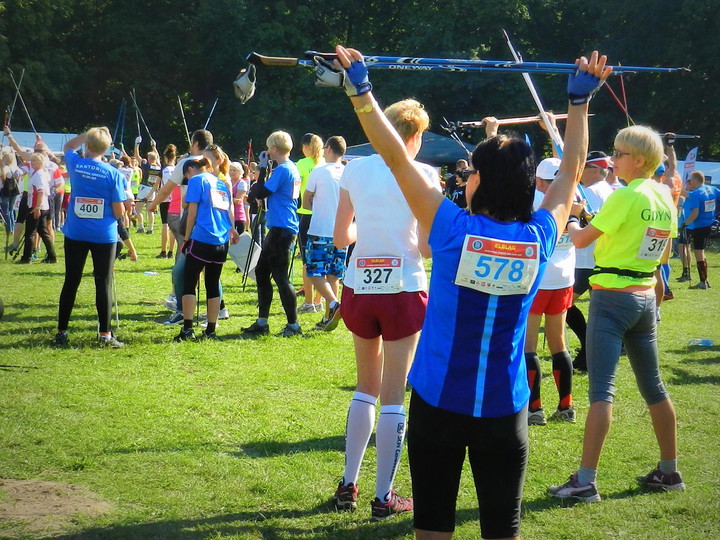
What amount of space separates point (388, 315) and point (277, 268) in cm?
489

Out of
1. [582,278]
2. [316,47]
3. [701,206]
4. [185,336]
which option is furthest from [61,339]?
[316,47]

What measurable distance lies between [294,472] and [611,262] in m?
2.24

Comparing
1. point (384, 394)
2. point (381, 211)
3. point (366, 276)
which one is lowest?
point (384, 394)

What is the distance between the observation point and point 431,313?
2.89m

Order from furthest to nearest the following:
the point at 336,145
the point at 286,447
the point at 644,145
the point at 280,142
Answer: the point at 336,145 → the point at 280,142 → the point at 286,447 → the point at 644,145

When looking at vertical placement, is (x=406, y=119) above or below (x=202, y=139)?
below

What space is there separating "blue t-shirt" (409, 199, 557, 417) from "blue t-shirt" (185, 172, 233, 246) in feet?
19.0

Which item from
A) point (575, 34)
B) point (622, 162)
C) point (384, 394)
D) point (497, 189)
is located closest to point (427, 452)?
point (497, 189)

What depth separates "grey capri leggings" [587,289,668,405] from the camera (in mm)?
4578

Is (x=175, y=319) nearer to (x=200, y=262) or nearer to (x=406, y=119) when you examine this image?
(x=200, y=262)

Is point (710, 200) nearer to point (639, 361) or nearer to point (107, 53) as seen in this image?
point (639, 361)

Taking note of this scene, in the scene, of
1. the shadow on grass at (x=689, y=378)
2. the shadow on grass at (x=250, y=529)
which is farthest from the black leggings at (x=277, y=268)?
the shadow on grass at (x=250, y=529)

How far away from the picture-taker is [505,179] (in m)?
2.80

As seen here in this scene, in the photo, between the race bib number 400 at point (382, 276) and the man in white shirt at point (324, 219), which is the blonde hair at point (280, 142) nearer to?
the man in white shirt at point (324, 219)
